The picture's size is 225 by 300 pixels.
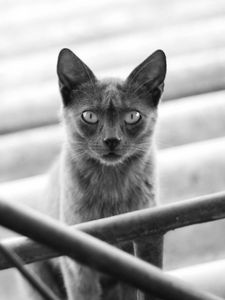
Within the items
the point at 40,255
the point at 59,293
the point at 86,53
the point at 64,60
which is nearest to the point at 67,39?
the point at 86,53

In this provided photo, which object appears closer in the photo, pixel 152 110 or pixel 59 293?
pixel 152 110

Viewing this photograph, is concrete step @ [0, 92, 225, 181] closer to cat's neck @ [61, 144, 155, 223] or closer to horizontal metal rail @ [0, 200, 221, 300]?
cat's neck @ [61, 144, 155, 223]

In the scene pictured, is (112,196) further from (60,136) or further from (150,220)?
(150,220)

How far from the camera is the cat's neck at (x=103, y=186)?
1.77m

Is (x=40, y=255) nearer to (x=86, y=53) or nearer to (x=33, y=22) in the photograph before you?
(x=86, y=53)

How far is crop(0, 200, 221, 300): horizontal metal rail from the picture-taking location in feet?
2.36

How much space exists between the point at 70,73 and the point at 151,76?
0.87ft

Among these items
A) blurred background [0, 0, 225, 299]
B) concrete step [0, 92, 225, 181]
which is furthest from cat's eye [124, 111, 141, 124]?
concrete step [0, 92, 225, 181]

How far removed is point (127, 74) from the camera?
259 centimetres

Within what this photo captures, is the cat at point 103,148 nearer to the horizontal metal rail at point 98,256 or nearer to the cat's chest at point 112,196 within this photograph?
the cat's chest at point 112,196

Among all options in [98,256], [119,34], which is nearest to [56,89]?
[119,34]

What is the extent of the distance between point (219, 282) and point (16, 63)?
1.56 meters

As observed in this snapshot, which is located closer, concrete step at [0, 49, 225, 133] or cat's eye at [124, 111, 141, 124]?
cat's eye at [124, 111, 141, 124]

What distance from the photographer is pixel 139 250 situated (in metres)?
1.49
